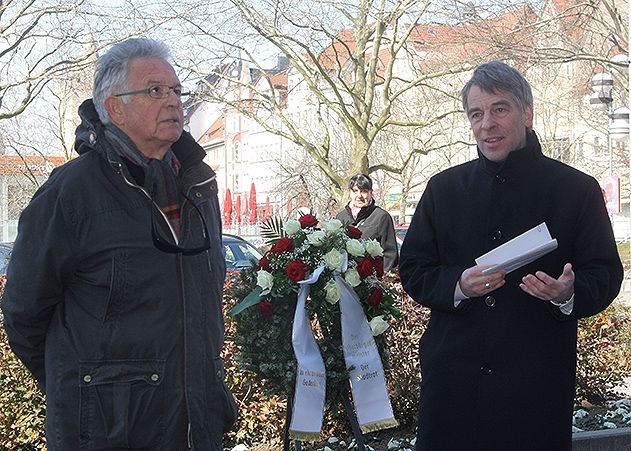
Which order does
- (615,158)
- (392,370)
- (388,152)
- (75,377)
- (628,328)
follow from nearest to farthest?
(75,377)
(392,370)
(628,328)
(615,158)
(388,152)

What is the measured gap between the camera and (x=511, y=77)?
325cm

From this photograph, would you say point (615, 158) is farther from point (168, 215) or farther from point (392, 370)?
point (168, 215)

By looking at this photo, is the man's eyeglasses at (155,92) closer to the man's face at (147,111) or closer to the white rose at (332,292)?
the man's face at (147,111)

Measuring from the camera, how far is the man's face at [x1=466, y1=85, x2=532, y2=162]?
10.6ft

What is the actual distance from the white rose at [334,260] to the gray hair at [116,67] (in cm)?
224

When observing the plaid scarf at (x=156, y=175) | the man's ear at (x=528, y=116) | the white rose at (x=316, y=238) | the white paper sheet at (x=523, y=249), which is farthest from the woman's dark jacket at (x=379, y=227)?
the white paper sheet at (x=523, y=249)

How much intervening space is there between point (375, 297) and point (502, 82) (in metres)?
2.37

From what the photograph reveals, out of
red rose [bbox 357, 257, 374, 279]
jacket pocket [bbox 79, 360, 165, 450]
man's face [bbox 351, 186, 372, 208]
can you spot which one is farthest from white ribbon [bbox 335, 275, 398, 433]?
man's face [bbox 351, 186, 372, 208]

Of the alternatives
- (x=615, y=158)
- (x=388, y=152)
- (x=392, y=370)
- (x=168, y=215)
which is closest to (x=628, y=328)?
(x=392, y=370)

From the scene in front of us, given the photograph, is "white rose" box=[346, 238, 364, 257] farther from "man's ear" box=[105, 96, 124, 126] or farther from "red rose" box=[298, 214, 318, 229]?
"man's ear" box=[105, 96, 124, 126]

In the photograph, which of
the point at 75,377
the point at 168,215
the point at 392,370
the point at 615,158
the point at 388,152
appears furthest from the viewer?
the point at 388,152

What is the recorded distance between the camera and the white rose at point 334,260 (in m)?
5.25

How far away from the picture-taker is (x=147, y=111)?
3162 millimetres

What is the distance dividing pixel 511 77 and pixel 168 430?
167 centimetres
